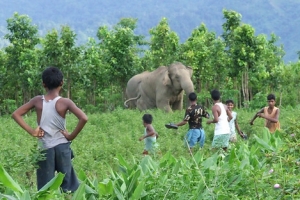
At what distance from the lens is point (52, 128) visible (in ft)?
21.1

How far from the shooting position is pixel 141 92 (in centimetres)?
2406

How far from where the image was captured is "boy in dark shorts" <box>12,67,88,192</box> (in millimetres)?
6371

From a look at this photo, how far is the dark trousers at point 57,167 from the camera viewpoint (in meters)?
6.37

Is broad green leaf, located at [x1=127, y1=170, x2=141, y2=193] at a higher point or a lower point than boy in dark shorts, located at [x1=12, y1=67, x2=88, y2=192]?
lower

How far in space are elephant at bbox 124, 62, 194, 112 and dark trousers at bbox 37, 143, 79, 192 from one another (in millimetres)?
12697

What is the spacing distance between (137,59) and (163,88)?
30.7 feet

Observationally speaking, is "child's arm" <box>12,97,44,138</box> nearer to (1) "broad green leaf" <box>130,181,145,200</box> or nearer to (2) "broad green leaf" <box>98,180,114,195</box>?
(2) "broad green leaf" <box>98,180,114,195</box>

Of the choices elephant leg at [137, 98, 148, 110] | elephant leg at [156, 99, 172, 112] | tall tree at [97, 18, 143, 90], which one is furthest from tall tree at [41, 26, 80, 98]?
elephant leg at [156, 99, 172, 112]

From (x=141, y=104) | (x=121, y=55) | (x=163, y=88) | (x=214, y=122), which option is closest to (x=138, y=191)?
(x=214, y=122)

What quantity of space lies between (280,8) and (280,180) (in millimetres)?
187178

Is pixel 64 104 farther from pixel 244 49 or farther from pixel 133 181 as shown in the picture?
pixel 244 49

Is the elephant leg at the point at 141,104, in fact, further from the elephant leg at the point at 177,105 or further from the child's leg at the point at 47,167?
the child's leg at the point at 47,167

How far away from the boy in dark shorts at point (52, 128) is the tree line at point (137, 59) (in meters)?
19.1

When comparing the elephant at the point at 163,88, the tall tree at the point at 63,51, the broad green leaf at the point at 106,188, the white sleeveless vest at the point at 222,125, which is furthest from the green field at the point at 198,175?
the tall tree at the point at 63,51
